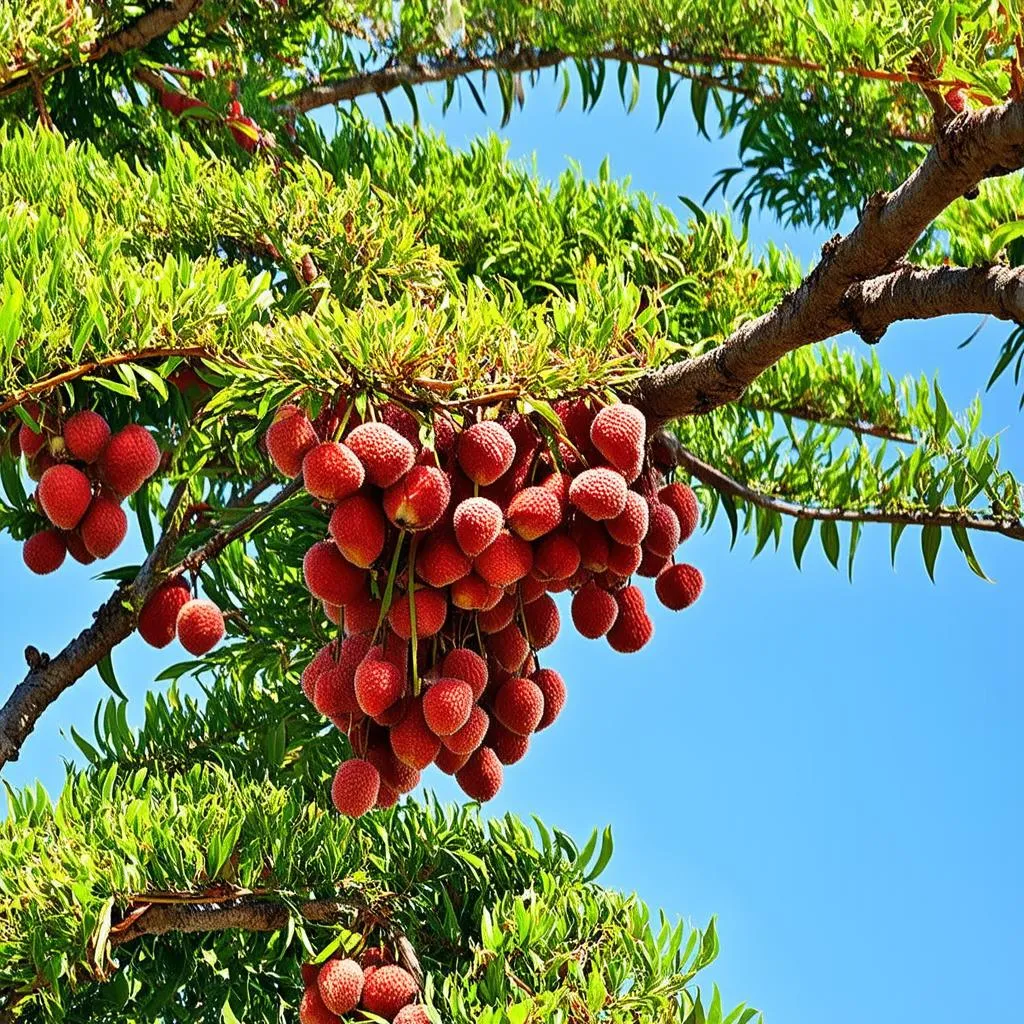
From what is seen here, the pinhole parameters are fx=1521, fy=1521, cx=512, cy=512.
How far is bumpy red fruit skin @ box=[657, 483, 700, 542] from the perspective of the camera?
97 cm

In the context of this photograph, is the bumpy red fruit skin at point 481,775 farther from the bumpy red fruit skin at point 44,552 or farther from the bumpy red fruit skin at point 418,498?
the bumpy red fruit skin at point 44,552

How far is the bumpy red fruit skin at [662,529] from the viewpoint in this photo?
0.94m

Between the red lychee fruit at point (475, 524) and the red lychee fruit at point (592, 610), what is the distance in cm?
14

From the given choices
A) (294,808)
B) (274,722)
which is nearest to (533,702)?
(294,808)

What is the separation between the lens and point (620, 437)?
818 millimetres

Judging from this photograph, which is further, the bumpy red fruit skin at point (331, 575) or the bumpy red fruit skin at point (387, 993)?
the bumpy red fruit skin at point (387, 993)

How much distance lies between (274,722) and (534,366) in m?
0.85

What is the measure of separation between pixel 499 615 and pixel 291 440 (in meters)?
0.16

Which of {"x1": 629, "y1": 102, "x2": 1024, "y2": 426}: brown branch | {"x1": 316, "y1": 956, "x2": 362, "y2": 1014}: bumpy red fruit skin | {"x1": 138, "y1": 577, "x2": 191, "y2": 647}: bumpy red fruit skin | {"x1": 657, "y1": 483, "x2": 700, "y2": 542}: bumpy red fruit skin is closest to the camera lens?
{"x1": 629, "y1": 102, "x2": 1024, "y2": 426}: brown branch

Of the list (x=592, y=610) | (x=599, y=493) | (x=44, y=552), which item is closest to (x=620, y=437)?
(x=599, y=493)

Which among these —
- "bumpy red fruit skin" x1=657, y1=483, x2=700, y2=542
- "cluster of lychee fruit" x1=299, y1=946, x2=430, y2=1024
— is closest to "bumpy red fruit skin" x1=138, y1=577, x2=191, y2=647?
"cluster of lychee fruit" x1=299, y1=946, x2=430, y2=1024

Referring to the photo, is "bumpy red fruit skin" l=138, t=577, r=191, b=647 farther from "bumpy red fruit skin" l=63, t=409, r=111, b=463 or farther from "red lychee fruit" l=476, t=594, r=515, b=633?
"red lychee fruit" l=476, t=594, r=515, b=633

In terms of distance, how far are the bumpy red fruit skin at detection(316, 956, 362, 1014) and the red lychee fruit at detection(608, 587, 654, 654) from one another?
0.34 m

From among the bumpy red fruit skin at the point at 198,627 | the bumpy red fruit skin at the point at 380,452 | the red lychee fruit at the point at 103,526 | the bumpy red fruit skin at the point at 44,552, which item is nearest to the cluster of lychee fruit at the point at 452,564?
the bumpy red fruit skin at the point at 380,452
